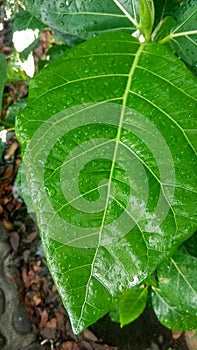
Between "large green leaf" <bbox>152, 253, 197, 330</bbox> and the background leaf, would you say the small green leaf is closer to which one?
"large green leaf" <bbox>152, 253, 197, 330</bbox>

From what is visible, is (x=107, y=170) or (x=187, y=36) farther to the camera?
(x=187, y=36)

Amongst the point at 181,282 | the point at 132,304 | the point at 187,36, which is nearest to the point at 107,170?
the point at 187,36

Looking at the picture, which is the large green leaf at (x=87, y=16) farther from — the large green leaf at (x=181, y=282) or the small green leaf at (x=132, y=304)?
the small green leaf at (x=132, y=304)

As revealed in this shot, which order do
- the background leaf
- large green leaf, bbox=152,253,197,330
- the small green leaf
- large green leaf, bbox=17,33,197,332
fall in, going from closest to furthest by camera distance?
large green leaf, bbox=17,33,197,332, the background leaf, large green leaf, bbox=152,253,197,330, the small green leaf


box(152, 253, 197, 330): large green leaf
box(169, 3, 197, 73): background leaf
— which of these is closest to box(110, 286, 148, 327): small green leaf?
box(152, 253, 197, 330): large green leaf

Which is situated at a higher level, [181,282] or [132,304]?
[181,282]

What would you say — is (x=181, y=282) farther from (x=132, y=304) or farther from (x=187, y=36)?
(x=187, y=36)
